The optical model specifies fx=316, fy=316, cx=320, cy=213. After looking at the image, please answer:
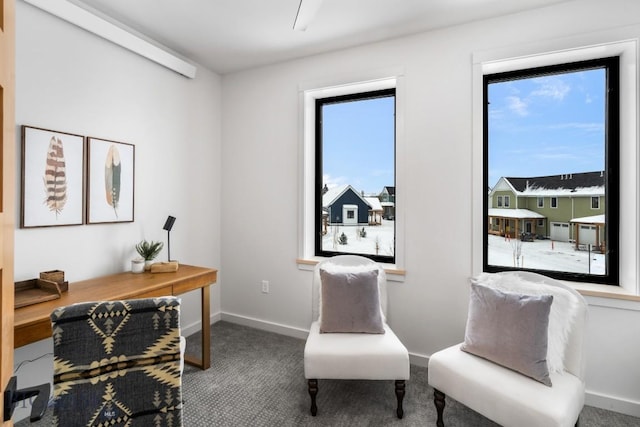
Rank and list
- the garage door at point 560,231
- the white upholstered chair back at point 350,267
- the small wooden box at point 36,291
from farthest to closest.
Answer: the white upholstered chair back at point 350,267, the garage door at point 560,231, the small wooden box at point 36,291

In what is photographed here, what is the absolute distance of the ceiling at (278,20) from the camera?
224 cm

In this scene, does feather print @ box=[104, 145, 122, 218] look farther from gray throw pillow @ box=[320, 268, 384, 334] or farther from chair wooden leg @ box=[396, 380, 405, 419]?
chair wooden leg @ box=[396, 380, 405, 419]

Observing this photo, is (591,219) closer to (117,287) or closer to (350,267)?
(350,267)

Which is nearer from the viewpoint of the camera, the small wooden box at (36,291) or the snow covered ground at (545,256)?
the small wooden box at (36,291)

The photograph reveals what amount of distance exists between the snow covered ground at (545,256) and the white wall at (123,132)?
2752 millimetres

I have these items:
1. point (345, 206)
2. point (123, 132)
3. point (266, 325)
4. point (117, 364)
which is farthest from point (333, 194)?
point (117, 364)

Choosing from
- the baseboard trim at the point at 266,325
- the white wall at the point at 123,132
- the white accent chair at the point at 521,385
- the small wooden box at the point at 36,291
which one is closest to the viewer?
the white accent chair at the point at 521,385

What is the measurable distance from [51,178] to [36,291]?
2.35ft

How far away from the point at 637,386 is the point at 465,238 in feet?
4.42

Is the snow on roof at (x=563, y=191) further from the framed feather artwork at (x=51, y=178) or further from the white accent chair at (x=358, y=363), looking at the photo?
the framed feather artwork at (x=51, y=178)

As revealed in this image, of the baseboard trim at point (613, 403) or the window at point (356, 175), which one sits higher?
the window at point (356, 175)

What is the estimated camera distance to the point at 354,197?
3.16 m

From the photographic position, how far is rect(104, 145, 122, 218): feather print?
241 cm

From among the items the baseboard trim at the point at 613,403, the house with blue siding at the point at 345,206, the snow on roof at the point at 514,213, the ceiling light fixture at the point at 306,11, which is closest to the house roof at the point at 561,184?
the snow on roof at the point at 514,213
